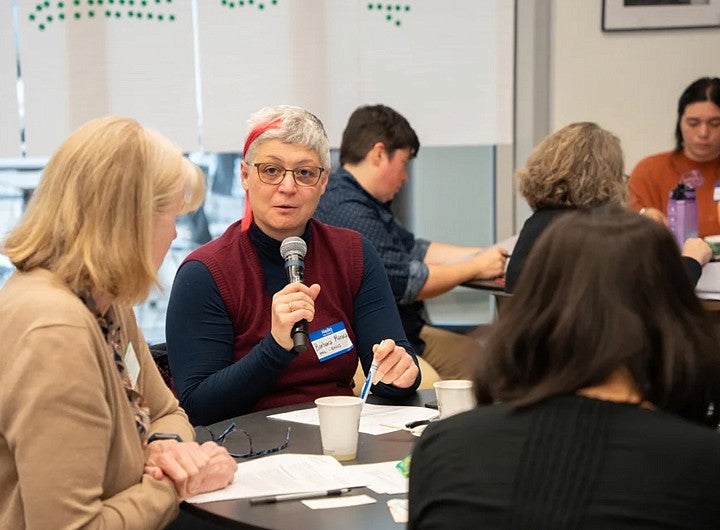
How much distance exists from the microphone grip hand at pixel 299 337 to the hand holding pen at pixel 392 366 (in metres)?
0.18

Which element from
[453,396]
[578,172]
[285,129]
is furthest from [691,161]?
[453,396]

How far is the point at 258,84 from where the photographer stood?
4.52 m

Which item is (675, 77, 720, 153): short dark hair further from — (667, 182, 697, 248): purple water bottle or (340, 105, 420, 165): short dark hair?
(340, 105, 420, 165): short dark hair

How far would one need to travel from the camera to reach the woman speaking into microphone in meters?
2.33

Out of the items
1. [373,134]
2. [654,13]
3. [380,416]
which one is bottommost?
[380,416]

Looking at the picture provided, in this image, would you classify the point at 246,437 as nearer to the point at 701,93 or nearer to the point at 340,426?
the point at 340,426

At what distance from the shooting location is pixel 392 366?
92.4 inches

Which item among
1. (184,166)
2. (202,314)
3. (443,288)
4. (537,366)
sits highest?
(184,166)

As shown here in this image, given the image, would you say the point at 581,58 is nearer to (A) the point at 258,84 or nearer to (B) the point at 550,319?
(A) the point at 258,84

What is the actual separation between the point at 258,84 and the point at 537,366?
3461mm

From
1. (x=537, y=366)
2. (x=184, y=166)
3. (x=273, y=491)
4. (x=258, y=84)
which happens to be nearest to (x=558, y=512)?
(x=537, y=366)

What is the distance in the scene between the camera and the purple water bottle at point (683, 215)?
3875mm

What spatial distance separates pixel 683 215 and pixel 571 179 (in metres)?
0.73

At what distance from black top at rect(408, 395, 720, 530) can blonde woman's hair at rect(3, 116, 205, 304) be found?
716 millimetres
